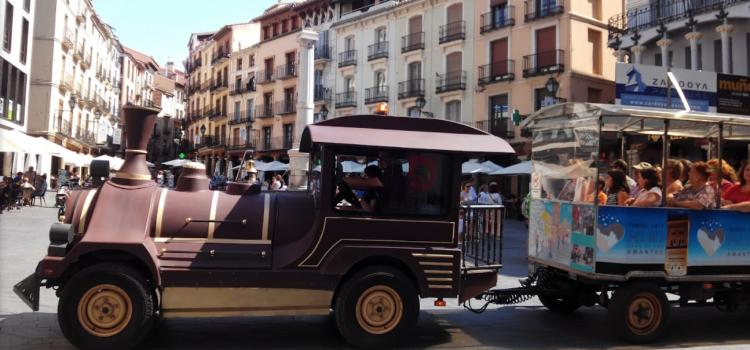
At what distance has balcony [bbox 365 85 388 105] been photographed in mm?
38469

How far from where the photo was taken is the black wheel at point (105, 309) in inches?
210

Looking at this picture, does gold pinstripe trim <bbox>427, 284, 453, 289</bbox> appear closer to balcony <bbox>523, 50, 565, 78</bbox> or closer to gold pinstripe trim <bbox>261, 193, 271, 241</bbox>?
gold pinstripe trim <bbox>261, 193, 271, 241</bbox>

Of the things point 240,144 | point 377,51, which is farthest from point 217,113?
point 377,51

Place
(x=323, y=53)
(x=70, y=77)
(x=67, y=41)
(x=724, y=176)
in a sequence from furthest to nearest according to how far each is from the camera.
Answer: (x=323, y=53) → (x=70, y=77) → (x=67, y=41) → (x=724, y=176)

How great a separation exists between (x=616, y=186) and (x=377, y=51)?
33.7 metres

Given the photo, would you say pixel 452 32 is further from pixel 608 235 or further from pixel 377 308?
pixel 377 308

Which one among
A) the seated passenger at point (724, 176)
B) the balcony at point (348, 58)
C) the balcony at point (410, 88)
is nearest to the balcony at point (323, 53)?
the balcony at point (348, 58)

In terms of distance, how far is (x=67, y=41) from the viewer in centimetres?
3922

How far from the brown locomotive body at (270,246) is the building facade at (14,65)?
76.3ft

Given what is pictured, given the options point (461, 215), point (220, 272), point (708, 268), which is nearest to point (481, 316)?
point (461, 215)

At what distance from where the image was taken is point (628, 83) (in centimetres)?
1305

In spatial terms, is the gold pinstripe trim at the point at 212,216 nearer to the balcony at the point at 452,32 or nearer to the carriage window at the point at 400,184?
the carriage window at the point at 400,184

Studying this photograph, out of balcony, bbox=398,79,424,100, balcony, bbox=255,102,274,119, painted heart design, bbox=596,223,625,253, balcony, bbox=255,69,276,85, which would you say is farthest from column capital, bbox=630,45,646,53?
balcony, bbox=255,69,276,85

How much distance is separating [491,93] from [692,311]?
2502cm
